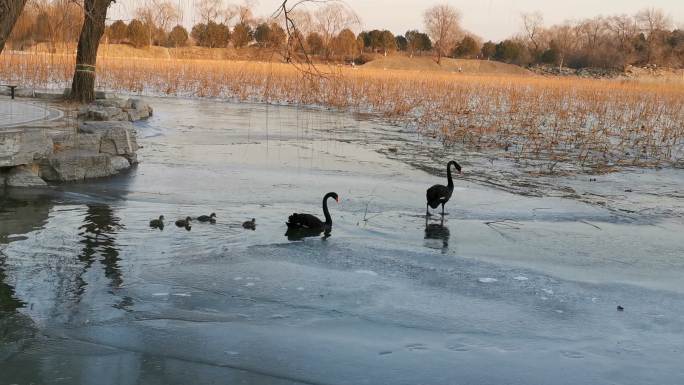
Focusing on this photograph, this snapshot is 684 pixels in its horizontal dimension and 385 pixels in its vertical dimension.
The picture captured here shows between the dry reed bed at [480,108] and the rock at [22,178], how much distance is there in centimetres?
386

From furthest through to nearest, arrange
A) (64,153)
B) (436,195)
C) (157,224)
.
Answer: (64,153)
(436,195)
(157,224)

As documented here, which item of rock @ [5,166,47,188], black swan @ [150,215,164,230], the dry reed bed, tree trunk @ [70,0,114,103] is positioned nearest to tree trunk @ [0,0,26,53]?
black swan @ [150,215,164,230]

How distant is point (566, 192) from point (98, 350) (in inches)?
359

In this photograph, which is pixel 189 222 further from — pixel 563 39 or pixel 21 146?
pixel 563 39

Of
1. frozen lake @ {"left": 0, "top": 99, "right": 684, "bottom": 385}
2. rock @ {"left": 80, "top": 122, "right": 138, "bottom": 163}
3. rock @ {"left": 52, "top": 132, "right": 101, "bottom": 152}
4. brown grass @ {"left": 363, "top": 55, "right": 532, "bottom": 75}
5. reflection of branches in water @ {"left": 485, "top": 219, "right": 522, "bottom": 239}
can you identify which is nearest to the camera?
frozen lake @ {"left": 0, "top": 99, "right": 684, "bottom": 385}

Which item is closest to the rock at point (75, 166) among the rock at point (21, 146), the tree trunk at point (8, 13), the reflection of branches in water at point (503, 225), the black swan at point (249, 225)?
the rock at point (21, 146)

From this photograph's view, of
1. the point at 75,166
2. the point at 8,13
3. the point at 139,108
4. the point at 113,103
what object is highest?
the point at 8,13

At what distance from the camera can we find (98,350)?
16.5 feet

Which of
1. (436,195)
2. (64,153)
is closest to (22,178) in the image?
(64,153)

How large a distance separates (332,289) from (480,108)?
804 inches

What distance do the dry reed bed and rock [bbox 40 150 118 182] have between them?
294cm

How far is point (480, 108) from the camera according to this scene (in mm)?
26125

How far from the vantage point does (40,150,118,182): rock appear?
1090 cm

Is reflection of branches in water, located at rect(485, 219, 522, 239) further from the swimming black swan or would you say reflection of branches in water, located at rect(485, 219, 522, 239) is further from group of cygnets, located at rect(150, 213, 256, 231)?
the swimming black swan
